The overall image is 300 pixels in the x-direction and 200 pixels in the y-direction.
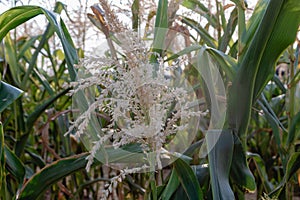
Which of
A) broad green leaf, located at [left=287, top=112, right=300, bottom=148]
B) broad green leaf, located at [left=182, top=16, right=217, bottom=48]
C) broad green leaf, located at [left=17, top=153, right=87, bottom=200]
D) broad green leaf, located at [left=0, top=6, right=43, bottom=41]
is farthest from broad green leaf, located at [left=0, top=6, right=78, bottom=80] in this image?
broad green leaf, located at [left=287, top=112, right=300, bottom=148]

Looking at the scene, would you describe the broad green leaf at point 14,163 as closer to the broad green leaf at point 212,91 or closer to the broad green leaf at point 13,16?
the broad green leaf at point 13,16

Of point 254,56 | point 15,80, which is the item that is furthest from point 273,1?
point 15,80

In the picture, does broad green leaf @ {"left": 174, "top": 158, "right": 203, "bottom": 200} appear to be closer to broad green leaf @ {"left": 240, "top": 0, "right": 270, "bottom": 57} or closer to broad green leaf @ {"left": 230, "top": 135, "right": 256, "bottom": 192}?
broad green leaf @ {"left": 230, "top": 135, "right": 256, "bottom": 192}

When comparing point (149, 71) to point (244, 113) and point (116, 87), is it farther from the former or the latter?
point (244, 113)

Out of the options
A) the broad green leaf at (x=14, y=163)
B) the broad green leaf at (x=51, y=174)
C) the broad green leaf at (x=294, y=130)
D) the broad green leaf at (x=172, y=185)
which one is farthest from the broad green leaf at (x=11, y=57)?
the broad green leaf at (x=294, y=130)

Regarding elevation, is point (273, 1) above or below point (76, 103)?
above

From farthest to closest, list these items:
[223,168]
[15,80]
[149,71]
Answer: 1. [15,80]
2. [223,168]
3. [149,71]
